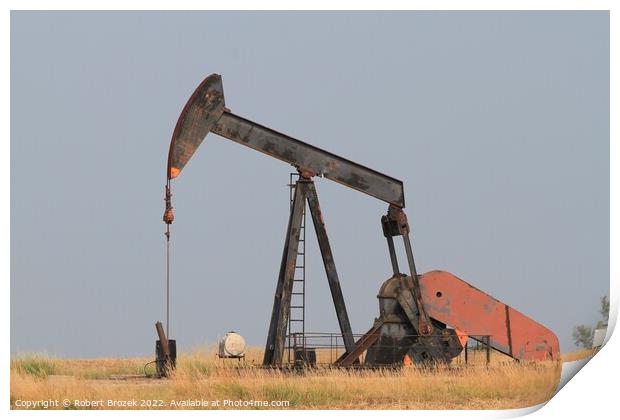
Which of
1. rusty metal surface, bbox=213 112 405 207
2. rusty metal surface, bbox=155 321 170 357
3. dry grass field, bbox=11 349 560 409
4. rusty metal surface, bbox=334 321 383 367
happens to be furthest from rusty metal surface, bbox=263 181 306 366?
rusty metal surface, bbox=155 321 170 357

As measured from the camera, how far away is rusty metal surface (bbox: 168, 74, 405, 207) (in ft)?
72.7

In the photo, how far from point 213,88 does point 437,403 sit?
5.48 metres

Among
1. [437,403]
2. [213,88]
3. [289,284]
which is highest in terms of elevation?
[213,88]

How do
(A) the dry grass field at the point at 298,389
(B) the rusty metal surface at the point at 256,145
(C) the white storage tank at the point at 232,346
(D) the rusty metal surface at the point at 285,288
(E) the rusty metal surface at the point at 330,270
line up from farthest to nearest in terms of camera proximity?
(C) the white storage tank at the point at 232,346, (E) the rusty metal surface at the point at 330,270, (D) the rusty metal surface at the point at 285,288, (B) the rusty metal surface at the point at 256,145, (A) the dry grass field at the point at 298,389

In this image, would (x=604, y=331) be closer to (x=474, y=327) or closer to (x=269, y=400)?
(x=474, y=327)

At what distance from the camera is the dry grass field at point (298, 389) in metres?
20.1

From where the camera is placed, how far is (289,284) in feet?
75.3

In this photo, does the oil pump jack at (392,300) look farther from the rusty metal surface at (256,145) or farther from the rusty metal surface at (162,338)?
the rusty metal surface at (162,338)

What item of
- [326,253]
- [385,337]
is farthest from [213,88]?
[385,337]

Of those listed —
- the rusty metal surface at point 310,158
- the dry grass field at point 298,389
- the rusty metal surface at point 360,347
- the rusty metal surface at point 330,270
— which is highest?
the rusty metal surface at point 310,158

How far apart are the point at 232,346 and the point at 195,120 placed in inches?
151

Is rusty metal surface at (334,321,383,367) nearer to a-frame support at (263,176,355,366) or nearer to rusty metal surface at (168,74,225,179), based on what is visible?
a-frame support at (263,176,355,366)

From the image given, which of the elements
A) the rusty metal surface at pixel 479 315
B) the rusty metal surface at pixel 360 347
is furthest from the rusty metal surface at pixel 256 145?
the rusty metal surface at pixel 360 347

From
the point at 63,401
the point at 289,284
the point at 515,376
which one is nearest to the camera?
the point at 63,401
